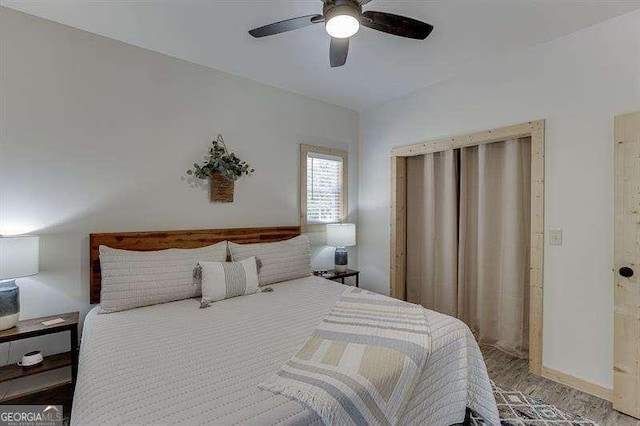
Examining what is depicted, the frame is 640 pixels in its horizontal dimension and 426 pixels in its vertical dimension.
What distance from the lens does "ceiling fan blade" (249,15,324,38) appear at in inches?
71.9

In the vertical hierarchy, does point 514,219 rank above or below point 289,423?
above

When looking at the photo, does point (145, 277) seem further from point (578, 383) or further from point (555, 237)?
point (578, 383)

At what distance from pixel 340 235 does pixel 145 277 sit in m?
2.05

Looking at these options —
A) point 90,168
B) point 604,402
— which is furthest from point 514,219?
point 90,168

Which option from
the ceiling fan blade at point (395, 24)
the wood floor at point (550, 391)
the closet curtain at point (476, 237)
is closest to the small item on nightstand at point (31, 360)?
the ceiling fan blade at point (395, 24)

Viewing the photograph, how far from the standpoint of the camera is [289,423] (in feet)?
3.57

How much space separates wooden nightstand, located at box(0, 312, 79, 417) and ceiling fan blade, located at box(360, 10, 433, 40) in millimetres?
2599

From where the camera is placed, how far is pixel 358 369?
138 cm

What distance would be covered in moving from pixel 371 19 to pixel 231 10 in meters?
0.98

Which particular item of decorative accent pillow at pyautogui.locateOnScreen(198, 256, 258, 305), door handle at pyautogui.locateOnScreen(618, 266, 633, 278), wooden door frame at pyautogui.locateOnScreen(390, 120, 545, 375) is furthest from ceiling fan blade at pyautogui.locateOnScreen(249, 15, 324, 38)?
door handle at pyautogui.locateOnScreen(618, 266, 633, 278)

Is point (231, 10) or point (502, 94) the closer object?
point (231, 10)

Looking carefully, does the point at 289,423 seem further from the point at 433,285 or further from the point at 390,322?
the point at 433,285

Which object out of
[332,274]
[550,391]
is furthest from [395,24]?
[550,391]

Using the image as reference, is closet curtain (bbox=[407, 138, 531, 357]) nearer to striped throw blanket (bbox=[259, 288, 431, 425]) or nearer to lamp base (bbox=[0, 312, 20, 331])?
striped throw blanket (bbox=[259, 288, 431, 425])
